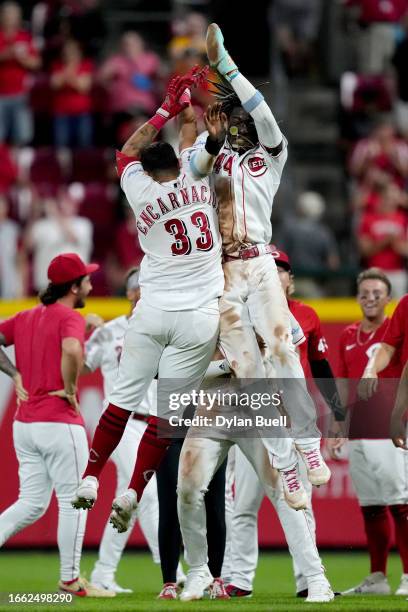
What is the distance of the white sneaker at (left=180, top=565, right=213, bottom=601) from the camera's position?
28.2 ft

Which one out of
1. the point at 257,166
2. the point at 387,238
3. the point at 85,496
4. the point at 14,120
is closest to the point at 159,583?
the point at 85,496

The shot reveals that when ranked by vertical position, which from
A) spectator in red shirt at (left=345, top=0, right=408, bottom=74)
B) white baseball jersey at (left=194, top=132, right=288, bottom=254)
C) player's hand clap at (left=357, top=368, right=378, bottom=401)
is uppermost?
spectator in red shirt at (left=345, top=0, right=408, bottom=74)

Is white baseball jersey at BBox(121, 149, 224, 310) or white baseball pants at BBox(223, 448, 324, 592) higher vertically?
white baseball jersey at BBox(121, 149, 224, 310)

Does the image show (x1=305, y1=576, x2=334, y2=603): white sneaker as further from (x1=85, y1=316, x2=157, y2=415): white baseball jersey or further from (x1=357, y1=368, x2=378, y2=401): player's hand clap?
(x1=85, y1=316, x2=157, y2=415): white baseball jersey

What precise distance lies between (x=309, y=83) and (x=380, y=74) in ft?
3.65

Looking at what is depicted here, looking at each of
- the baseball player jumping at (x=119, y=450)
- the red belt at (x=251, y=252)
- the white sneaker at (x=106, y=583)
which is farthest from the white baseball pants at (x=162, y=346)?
the white sneaker at (x=106, y=583)

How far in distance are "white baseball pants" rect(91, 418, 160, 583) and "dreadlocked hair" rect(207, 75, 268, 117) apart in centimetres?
319

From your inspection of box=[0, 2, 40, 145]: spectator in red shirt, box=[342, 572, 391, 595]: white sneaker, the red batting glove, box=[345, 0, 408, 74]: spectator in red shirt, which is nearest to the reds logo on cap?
the red batting glove

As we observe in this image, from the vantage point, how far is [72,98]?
16.6 meters

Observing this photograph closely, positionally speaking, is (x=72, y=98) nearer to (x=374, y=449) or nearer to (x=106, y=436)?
(x=374, y=449)

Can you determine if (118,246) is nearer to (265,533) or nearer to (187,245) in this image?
(265,533)

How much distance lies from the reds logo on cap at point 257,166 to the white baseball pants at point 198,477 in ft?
5.52

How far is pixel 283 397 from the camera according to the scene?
27.7ft

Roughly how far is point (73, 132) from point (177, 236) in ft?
28.6
